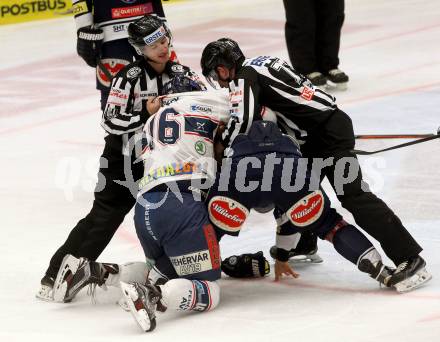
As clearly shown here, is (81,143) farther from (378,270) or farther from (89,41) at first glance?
(378,270)

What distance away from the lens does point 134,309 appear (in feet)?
15.8

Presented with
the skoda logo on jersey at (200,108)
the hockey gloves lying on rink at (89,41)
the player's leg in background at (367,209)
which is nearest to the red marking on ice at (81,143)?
the hockey gloves lying on rink at (89,41)

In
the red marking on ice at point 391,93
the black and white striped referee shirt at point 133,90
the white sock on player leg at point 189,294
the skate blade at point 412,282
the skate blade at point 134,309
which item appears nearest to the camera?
the skate blade at point 134,309

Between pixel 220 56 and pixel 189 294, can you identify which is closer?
pixel 189 294

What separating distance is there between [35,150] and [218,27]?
162 inches

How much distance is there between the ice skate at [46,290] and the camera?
→ 5.50 meters

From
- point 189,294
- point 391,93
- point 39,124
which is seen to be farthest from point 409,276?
point 39,124

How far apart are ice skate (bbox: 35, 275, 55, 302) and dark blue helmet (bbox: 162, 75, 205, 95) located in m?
1.03

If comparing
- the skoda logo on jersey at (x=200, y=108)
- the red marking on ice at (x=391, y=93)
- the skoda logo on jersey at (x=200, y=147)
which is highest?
the skoda logo on jersey at (x=200, y=108)

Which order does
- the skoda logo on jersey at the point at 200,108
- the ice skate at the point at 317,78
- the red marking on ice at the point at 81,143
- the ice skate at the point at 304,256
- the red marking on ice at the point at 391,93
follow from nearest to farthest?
the skoda logo on jersey at the point at 200,108
the ice skate at the point at 304,256
the red marking on ice at the point at 81,143
the red marking on ice at the point at 391,93
the ice skate at the point at 317,78

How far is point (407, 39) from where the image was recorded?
11.2 meters

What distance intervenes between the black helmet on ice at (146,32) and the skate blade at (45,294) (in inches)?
47.9

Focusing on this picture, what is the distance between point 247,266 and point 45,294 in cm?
95

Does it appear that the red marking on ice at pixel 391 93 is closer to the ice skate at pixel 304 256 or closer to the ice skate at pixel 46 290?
the ice skate at pixel 304 256
